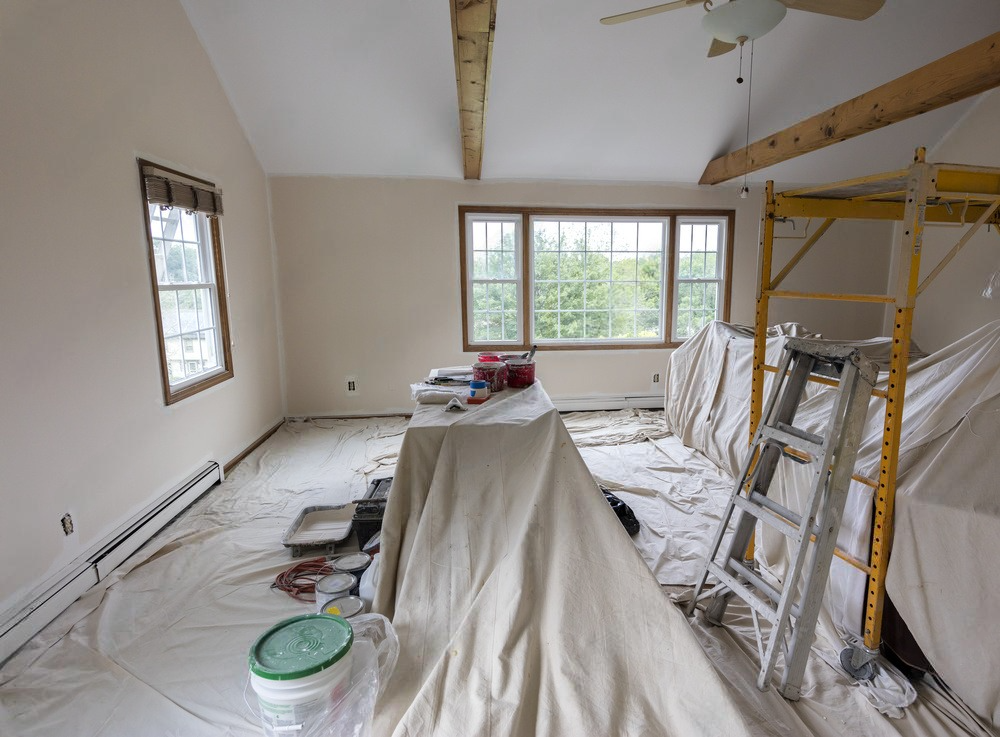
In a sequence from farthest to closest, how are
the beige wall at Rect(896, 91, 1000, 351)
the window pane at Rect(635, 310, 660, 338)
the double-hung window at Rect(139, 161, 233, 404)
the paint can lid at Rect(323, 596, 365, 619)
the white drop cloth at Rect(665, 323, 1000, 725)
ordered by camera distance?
1. the window pane at Rect(635, 310, 660, 338)
2. the beige wall at Rect(896, 91, 1000, 351)
3. the double-hung window at Rect(139, 161, 233, 404)
4. the paint can lid at Rect(323, 596, 365, 619)
5. the white drop cloth at Rect(665, 323, 1000, 725)

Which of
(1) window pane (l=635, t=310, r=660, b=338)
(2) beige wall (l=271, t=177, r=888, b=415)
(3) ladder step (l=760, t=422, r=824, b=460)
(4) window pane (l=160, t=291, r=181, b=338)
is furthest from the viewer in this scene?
(1) window pane (l=635, t=310, r=660, b=338)

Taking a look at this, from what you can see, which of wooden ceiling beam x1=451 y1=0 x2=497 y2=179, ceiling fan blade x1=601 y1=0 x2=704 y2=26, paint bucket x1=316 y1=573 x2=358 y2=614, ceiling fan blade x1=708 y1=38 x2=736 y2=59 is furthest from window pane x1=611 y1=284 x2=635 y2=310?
paint bucket x1=316 y1=573 x2=358 y2=614

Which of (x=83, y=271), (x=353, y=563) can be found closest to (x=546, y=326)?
(x=353, y=563)

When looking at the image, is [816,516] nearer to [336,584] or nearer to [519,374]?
[519,374]

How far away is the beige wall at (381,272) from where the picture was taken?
4918 millimetres

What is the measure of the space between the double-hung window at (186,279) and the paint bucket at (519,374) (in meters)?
2.00

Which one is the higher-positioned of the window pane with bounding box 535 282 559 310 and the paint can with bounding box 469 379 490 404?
the window pane with bounding box 535 282 559 310

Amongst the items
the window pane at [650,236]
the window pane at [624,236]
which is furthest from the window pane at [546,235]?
the window pane at [650,236]

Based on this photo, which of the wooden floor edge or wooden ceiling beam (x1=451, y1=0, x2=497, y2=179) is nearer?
wooden ceiling beam (x1=451, y1=0, x2=497, y2=179)

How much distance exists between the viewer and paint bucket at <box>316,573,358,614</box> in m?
2.11

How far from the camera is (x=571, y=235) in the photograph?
529 cm

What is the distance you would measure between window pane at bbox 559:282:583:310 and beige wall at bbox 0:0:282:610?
10.5ft

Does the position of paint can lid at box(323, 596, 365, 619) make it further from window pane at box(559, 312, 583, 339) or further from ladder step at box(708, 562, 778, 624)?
window pane at box(559, 312, 583, 339)

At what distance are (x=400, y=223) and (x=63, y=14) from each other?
2.83 meters
